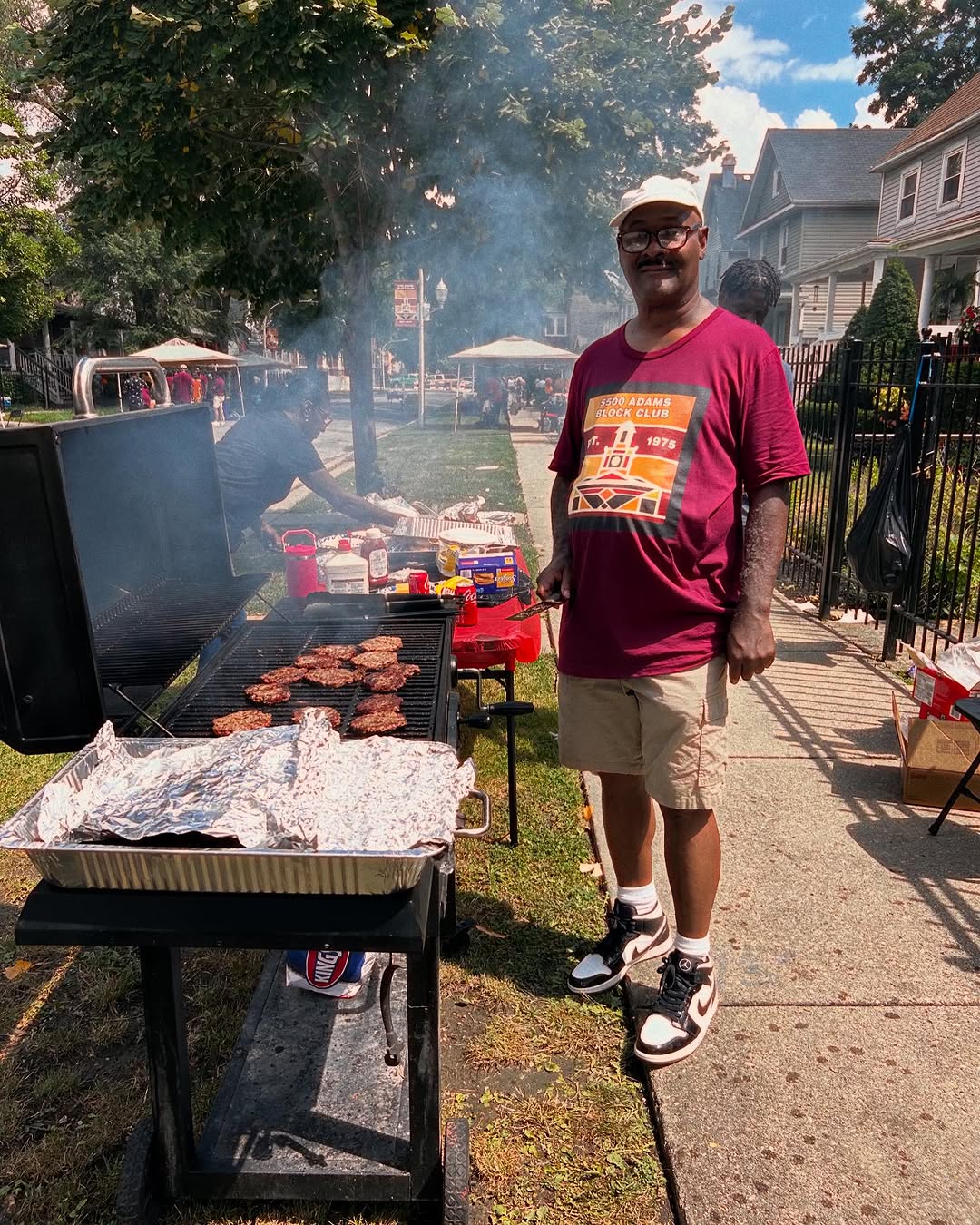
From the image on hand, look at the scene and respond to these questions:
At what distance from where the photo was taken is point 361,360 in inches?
382

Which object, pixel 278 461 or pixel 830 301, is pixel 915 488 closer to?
pixel 278 461

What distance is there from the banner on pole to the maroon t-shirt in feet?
74.9

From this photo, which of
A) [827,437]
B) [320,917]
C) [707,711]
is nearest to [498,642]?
[707,711]

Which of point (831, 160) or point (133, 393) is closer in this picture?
point (133, 393)

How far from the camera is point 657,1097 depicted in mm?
2385

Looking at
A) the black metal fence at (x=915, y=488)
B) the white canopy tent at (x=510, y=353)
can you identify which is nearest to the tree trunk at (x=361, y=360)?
the black metal fence at (x=915, y=488)

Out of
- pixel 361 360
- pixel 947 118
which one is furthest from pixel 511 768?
pixel 947 118

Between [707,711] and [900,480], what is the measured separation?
3.57 m

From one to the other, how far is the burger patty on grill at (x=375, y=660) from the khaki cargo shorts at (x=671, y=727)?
0.68 m

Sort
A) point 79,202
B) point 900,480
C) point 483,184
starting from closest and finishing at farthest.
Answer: point 900,480 < point 79,202 < point 483,184

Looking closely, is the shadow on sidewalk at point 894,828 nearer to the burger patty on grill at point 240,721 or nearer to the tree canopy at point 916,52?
the burger patty on grill at point 240,721

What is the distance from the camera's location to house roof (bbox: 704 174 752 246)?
41453mm

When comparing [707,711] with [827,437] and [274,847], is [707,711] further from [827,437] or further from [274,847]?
[827,437]

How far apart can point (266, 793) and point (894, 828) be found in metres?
3.05
